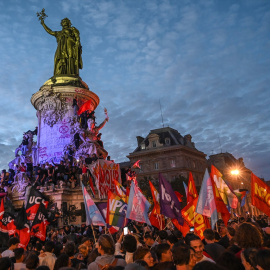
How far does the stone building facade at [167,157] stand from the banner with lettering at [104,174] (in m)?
31.0

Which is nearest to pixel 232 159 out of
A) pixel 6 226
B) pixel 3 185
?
pixel 3 185

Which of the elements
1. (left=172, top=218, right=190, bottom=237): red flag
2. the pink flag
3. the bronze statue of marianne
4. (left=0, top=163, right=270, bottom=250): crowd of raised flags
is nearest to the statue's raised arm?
the bronze statue of marianne

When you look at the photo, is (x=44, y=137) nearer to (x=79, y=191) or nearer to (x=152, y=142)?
(x=79, y=191)

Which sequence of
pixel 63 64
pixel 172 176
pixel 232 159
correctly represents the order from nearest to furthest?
pixel 63 64 < pixel 172 176 < pixel 232 159

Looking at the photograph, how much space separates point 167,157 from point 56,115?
32.8 meters

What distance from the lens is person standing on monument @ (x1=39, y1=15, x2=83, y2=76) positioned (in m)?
29.0

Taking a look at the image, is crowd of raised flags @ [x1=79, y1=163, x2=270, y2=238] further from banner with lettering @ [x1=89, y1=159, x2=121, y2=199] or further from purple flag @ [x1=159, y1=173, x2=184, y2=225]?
banner with lettering @ [x1=89, y1=159, x2=121, y2=199]

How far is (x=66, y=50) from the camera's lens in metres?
29.2

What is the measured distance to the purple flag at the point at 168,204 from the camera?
27.7 ft

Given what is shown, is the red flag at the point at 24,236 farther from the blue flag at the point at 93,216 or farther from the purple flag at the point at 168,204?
the purple flag at the point at 168,204

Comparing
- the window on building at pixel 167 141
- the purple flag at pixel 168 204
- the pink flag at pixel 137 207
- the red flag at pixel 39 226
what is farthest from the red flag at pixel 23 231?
the window on building at pixel 167 141

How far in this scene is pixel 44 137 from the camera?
85.5ft

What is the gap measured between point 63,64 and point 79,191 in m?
14.5

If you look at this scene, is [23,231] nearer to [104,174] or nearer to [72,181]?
[104,174]
